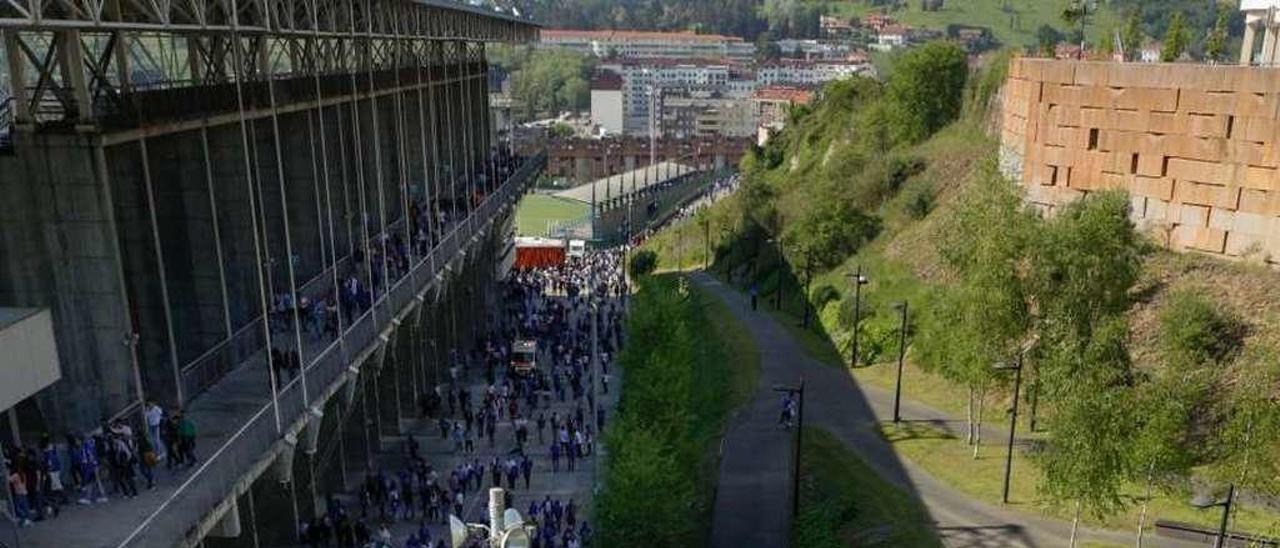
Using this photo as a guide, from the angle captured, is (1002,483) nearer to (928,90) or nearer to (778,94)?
(928,90)

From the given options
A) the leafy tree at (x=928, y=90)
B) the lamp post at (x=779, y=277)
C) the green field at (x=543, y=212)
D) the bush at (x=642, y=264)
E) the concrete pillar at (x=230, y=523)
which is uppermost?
the leafy tree at (x=928, y=90)

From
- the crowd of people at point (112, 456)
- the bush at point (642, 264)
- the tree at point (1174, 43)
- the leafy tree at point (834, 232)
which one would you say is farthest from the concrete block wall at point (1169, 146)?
the crowd of people at point (112, 456)

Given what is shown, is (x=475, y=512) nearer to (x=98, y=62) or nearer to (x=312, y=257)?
(x=312, y=257)

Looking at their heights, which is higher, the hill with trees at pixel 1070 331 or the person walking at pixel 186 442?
the person walking at pixel 186 442

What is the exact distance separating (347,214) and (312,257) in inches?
90.7

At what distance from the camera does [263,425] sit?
1750 cm

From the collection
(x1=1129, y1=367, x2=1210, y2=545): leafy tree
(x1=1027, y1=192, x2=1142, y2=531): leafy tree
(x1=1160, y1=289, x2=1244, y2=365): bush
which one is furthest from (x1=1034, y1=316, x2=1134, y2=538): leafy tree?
(x1=1160, y1=289, x2=1244, y2=365): bush

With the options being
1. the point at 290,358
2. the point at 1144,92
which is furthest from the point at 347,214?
the point at 1144,92

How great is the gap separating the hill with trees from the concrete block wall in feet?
4.29

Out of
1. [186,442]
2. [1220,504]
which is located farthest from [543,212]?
[1220,504]

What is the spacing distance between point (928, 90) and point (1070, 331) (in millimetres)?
38686

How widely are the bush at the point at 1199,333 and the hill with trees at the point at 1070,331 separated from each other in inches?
1.9

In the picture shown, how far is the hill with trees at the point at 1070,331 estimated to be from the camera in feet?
65.6

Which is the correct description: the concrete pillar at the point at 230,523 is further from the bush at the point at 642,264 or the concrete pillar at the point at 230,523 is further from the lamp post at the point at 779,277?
the bush at the point at 642,264
